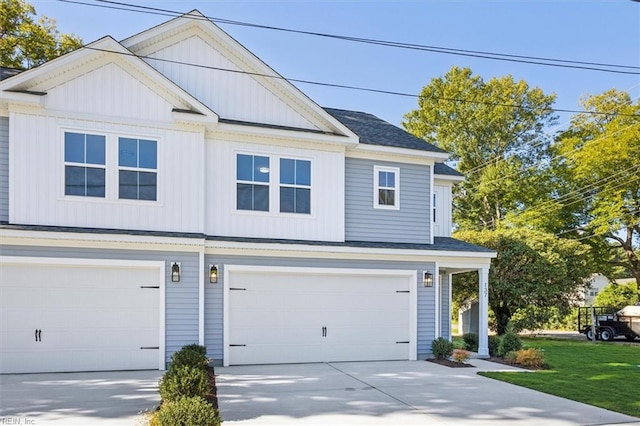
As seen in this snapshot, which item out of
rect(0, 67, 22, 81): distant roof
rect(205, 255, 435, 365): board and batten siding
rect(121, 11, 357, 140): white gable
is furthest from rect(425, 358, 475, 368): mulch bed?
rect(0, 67, 22, 81): distant roof

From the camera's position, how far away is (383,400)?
26.9 feet

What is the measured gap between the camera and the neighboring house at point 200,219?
10430 mm

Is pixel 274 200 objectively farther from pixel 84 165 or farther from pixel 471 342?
pixel 471 342

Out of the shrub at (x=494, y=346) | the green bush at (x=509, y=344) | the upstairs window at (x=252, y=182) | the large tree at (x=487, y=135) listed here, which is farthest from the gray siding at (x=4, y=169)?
the large tree at (x=487, y=135)

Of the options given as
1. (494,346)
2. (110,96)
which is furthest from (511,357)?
(110,96)

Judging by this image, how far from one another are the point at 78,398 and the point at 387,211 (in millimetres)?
8445

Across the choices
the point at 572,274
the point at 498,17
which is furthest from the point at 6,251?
the point at 572,274

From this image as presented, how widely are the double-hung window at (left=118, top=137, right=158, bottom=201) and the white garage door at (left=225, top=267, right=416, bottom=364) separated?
2.67m

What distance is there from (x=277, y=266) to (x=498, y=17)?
31.5 feet

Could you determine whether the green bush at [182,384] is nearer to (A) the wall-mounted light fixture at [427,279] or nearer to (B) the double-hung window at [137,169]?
(B) the double-hung window at [137,169]

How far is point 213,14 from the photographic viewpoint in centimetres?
1238

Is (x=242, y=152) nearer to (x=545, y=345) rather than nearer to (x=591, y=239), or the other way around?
(x=545, y=345)

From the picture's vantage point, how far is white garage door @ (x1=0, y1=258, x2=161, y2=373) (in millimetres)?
10148

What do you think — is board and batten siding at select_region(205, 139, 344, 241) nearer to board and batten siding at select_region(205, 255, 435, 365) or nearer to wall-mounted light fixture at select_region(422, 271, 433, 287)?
board and batten siding at select_region(205, 255, 435, 365)
